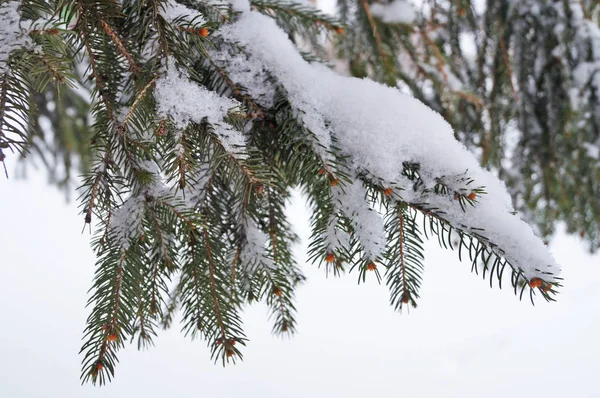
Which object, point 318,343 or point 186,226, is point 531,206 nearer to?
point 318,343

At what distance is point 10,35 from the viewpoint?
2.36ft

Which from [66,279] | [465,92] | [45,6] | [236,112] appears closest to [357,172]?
[236,112]

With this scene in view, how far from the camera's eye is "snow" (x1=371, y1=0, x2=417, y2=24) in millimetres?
1938

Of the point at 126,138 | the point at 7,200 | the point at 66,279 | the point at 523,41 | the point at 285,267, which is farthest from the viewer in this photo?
the point at 7,200

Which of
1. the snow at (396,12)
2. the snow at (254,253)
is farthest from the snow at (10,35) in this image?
the snow at (396,12)

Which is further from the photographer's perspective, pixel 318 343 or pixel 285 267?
pixel 318 343

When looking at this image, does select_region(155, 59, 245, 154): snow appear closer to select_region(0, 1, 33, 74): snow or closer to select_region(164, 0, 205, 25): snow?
select_region(164, 0, 205, 25): snow

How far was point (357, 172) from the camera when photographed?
86 cm

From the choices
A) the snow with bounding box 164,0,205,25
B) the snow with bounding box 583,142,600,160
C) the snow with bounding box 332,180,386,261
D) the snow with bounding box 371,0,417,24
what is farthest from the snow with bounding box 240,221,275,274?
the snow with bounding box 583,142,600,160

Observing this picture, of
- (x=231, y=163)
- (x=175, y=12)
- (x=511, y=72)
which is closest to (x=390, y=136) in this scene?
(x=231, y=163)

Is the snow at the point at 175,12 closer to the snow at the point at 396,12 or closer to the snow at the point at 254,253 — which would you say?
the snow at the point at 254,253

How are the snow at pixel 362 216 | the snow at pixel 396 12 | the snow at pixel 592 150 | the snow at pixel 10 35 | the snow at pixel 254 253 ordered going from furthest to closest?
the snow at pixel 592 150
the snow at pixel 396 12
the snow at pixel 254 253
the snow at pixel 362 216
the snow at pixel 10 35

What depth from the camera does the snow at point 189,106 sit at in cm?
75

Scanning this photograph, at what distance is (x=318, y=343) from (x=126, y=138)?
372cm
